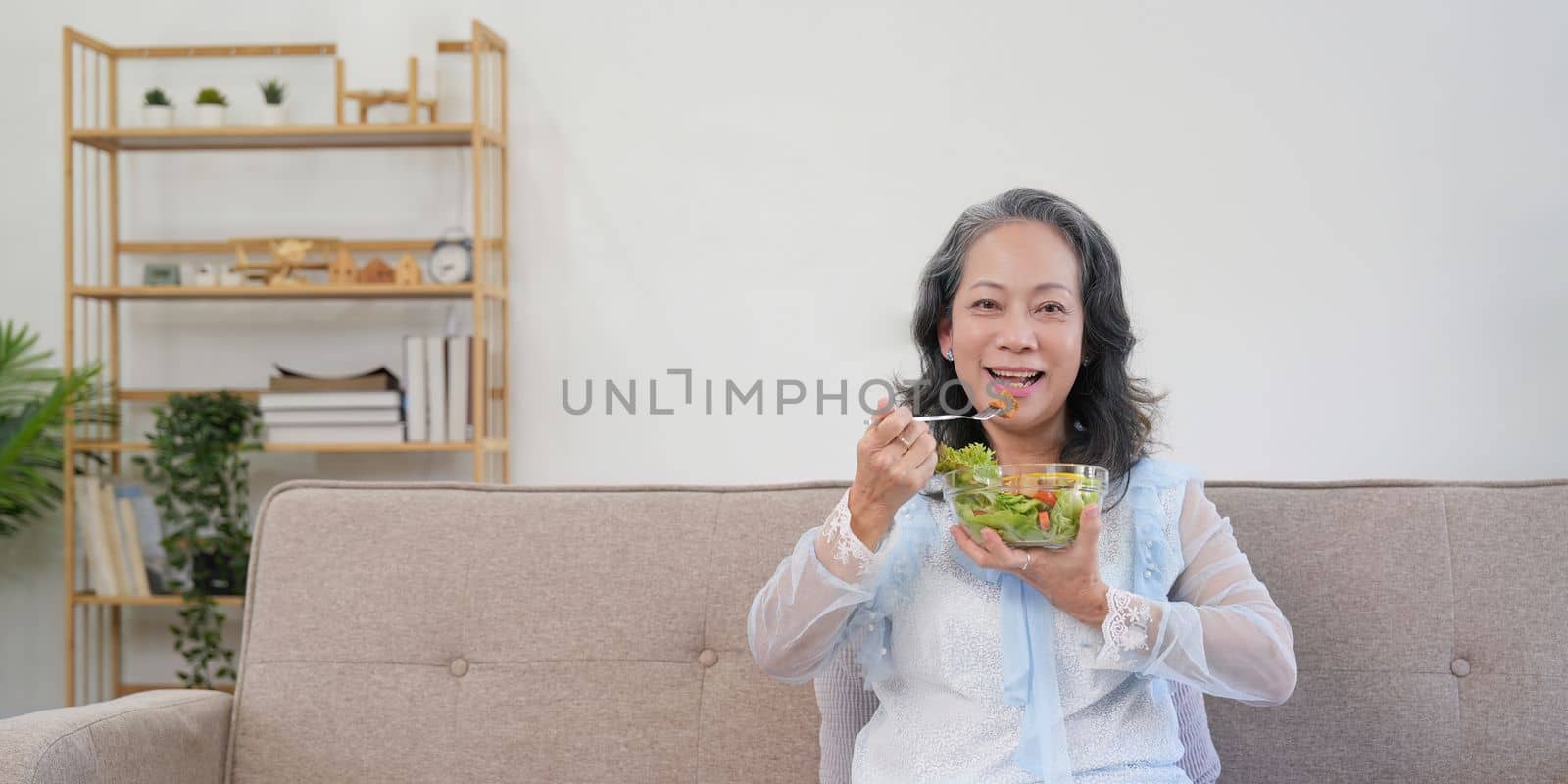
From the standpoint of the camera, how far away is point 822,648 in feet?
4.66

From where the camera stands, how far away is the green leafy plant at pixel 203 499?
3.29 m

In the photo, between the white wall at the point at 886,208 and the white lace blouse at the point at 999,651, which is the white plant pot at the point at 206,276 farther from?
the white lace blouse at the point at 999,651

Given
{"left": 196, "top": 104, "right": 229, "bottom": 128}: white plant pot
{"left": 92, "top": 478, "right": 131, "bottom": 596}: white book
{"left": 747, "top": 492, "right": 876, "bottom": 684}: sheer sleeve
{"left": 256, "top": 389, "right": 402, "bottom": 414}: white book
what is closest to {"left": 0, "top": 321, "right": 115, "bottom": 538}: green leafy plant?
{"left": 92, "top": 478, "right": 131, "bottom": 596}: white book

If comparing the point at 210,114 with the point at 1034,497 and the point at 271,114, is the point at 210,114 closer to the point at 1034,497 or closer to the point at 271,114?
the point at 271,114

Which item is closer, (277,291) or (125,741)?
(125,741)

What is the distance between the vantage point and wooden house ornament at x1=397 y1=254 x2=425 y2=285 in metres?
3.39

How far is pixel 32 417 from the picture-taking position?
333 cm

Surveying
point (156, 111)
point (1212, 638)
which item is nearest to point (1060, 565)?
point (1212, 638)

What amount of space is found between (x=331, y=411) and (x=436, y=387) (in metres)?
0.27

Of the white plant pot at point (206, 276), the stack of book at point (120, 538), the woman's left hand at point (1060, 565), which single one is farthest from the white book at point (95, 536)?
the woman's left hand at point (1060, 565)

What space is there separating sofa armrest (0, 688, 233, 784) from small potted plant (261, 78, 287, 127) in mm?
2076

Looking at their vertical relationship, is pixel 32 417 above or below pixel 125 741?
above

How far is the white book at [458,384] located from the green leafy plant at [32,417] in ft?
2.92

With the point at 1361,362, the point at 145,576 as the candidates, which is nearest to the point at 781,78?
the point at 1361,362
